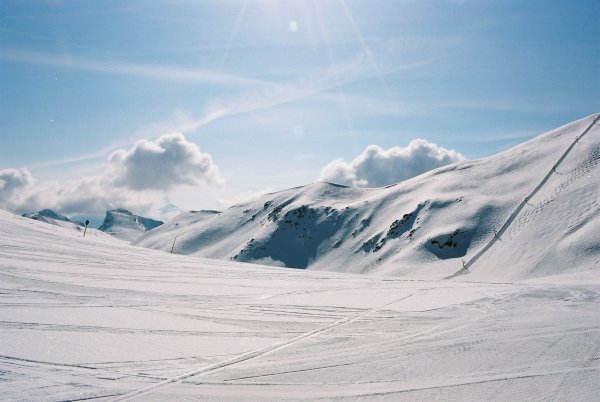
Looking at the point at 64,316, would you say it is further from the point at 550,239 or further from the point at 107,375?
the point at 550,239

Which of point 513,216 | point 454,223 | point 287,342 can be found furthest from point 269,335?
point 454,223

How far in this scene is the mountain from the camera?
44100 mm

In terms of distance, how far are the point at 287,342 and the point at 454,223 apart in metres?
72.1

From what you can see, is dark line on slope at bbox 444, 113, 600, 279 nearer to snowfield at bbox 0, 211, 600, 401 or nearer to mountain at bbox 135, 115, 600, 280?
mountain at bbox 135, 115, 600, 280

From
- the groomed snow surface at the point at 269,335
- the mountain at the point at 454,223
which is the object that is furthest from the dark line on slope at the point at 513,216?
the groomed snow surface at the point at 269,335

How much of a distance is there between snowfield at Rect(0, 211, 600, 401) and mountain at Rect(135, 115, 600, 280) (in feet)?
106

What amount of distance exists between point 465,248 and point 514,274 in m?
26.0

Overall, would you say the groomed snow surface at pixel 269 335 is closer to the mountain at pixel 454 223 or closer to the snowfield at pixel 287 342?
the snowfield at pixel 287 342

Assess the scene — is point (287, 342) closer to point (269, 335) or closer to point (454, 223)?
point (269, 335)

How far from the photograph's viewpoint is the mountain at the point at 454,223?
44100 mm

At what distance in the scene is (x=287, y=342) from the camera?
810 cm

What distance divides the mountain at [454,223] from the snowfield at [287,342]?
32.4m

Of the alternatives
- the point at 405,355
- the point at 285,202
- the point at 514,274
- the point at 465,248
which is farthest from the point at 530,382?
the point at 285,202

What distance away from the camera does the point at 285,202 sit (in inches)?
5768
